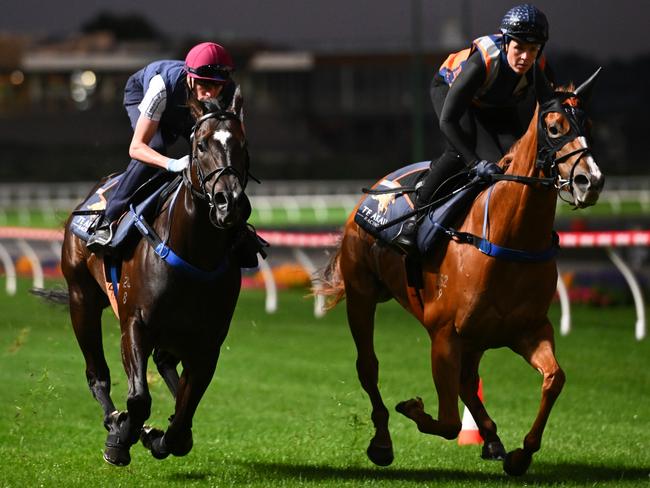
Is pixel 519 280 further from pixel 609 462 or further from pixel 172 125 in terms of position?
pixel 172 125

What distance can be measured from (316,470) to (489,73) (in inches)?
86.6

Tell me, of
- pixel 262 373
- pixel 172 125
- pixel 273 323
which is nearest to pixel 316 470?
pixel 172 125

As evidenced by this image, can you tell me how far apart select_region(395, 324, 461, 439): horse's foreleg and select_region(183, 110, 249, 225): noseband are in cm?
127

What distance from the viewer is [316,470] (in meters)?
6.43

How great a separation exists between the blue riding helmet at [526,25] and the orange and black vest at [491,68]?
0.14 metres

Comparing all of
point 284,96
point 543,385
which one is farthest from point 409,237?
point 284,96

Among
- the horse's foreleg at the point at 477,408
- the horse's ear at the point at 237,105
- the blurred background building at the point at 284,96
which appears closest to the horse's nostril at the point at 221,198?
the horse's ear at the point at 237,105

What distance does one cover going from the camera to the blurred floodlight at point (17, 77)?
69244 mm

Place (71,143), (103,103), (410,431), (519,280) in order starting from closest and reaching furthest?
(519,280)
(410,431)
(71,143)
(103,103)

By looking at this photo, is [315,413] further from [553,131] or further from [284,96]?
[284,96]

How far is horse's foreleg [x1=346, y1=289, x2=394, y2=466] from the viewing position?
6.75 metres

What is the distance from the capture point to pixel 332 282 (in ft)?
25.3

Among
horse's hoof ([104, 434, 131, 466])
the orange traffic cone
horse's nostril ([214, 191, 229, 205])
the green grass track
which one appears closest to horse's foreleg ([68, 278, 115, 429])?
the green grass track

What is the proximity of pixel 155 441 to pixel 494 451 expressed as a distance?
1.74 m
